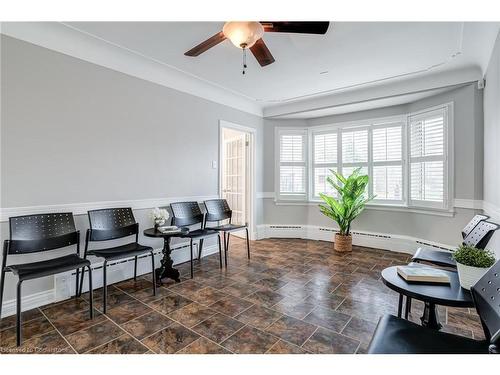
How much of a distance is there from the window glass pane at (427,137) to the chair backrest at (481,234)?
1.95 metres

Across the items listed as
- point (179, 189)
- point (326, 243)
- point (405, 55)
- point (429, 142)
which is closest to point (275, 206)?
point (326, 243)

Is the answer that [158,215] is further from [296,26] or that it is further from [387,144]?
[387,144]

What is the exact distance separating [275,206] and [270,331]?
3381 mm

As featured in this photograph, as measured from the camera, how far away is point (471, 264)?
1.40 m

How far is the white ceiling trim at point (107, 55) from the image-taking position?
240cm

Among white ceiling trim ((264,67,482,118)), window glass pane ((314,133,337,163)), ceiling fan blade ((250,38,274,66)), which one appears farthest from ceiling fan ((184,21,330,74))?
window glass pane ((314,133,337,163))

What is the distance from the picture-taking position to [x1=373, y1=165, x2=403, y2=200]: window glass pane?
444 centimetres

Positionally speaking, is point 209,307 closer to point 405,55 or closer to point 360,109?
point 405,55

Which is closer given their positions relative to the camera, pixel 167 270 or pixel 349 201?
pixel 167 270

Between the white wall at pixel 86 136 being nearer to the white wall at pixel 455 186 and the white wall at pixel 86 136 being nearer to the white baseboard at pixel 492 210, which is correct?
the white wall at pixel 455 186

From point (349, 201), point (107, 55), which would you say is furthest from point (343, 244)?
point (107, 55)

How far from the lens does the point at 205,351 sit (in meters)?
1.82

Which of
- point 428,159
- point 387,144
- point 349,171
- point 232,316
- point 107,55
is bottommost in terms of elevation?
point 232,316

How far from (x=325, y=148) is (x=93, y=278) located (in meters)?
4.32
